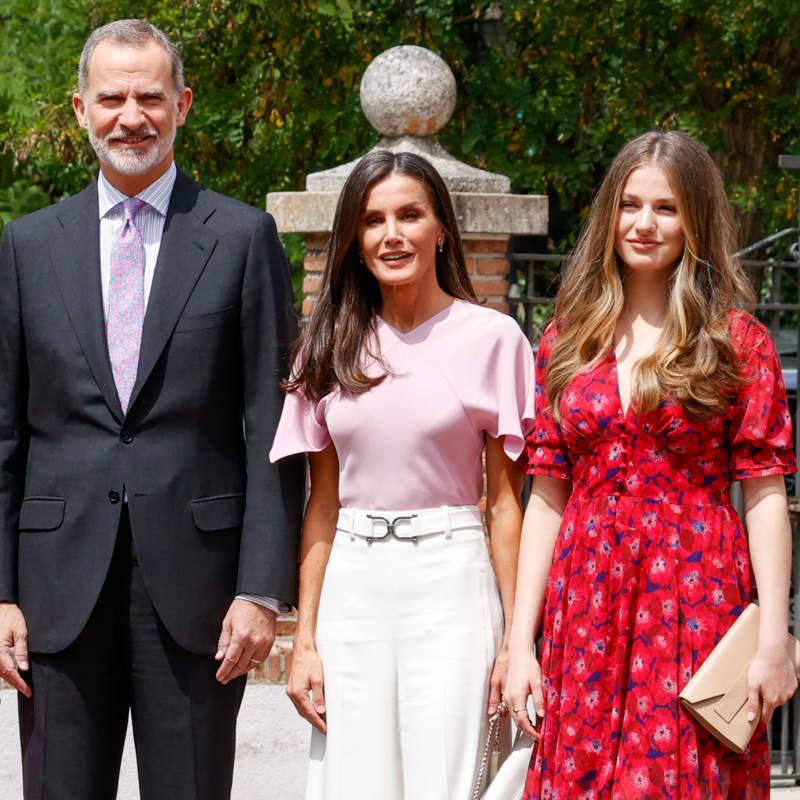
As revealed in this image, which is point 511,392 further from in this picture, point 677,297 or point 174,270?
point 174,270

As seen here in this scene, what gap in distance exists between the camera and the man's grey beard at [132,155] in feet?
10.8

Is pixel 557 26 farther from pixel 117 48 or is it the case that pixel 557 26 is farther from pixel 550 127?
pixel 117 48

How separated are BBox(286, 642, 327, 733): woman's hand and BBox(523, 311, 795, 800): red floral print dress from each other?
50 cm

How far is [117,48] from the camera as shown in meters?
3.32

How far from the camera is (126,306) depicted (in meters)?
3.30

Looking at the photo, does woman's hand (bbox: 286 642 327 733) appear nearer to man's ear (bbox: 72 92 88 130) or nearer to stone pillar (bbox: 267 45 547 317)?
man's ear (bbox: 72 92 88 130)

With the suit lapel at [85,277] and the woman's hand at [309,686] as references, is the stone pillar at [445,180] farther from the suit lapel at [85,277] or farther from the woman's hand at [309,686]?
the woman's hand at [309,686]

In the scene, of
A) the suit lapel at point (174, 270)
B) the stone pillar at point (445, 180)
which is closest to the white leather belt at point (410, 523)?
the suit lapel at point (174, 270)

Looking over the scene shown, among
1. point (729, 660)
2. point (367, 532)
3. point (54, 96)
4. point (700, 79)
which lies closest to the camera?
point (729, 660)

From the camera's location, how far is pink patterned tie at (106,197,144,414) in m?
3.26

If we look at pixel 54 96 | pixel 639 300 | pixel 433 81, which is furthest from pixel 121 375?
pixel 54 96

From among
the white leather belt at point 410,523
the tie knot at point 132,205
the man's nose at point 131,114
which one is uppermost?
the man's nose at point 131,114

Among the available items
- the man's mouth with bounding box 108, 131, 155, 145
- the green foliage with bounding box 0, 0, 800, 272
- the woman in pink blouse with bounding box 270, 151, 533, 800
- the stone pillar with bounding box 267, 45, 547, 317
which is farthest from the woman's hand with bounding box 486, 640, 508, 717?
the green foliage with bounding box 0, 0, 800, 272

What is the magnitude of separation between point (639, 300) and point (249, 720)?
10.9 ft
